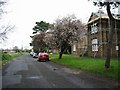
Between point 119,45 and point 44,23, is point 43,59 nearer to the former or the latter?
point 119,45

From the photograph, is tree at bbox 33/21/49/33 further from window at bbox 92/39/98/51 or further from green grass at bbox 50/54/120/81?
green grass at bbox 50/54/120/81

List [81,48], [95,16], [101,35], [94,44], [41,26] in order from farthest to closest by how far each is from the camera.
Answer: [41,26]
[81,48]
[95,16]
[94,44]
[101,35]

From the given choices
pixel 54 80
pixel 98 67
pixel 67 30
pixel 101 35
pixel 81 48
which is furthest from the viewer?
pixel 81 48

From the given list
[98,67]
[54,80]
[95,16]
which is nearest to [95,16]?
[95,16]

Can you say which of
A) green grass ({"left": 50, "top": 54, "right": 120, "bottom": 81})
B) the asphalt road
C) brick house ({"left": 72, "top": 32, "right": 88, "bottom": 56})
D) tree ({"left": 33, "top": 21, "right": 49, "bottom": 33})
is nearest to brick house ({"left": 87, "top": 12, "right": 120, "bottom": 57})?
brick house ({"left": 72, "top": 32, "right": 88, "bottom": 56})

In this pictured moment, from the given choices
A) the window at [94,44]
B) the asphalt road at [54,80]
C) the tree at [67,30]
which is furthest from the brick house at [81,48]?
the asphalt road at [54,80]

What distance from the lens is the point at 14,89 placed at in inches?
466

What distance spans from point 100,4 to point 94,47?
30774 mm

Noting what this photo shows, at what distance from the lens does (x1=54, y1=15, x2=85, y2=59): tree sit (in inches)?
1585

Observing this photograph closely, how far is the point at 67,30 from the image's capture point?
132ft

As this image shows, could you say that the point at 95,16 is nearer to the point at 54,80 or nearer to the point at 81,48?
the point at 81,48

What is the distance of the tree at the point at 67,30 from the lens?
40.2 meters

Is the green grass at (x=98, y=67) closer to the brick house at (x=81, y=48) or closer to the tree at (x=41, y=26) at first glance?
the brick house at (x=81, y=48)

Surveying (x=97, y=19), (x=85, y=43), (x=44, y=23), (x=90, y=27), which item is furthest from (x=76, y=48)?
(x=44, y=23)
